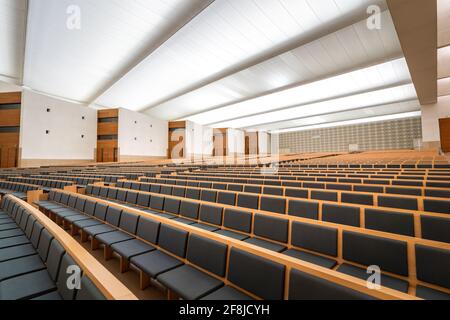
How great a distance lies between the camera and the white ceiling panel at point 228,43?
162 inches

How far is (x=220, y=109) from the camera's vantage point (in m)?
9.90

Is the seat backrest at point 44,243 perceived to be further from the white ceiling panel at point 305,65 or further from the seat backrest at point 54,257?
the white ceiling panel at point 305,65

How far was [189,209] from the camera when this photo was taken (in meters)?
1.80

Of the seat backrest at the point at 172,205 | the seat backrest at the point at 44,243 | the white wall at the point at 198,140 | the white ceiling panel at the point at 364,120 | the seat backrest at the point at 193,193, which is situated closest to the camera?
the seat backrest at the point at 44,243

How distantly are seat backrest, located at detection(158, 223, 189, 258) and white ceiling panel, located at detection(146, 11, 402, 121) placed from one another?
5.12 m

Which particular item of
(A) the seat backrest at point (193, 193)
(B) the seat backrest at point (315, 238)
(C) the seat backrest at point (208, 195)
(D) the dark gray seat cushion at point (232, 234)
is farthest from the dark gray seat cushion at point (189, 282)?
(A) the seat backrest at point (193, 193)

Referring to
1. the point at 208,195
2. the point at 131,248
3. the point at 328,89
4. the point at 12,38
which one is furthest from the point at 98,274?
the point at 328,89

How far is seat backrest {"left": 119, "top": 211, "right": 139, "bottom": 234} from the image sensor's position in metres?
1.49

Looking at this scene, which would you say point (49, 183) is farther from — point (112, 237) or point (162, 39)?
point (162, 39)

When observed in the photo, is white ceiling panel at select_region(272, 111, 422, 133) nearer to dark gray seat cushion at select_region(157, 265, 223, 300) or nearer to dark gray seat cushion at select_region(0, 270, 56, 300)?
dark gray seat cushion at select_region(157, 265, 223, 300)

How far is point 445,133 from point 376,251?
28.3ft

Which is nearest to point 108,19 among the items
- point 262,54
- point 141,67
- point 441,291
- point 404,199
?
point 141,67

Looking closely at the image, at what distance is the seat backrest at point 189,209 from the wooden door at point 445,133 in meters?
8.67

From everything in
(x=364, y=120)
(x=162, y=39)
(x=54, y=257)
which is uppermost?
(x=162, y=39)
